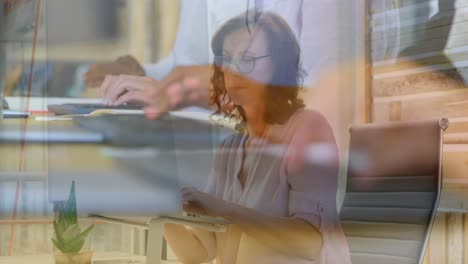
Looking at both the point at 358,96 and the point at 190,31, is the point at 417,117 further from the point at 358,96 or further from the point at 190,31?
the point at 190,31

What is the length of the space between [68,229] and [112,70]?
33 cm

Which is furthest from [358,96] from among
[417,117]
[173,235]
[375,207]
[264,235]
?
[173,235]

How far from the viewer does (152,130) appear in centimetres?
123

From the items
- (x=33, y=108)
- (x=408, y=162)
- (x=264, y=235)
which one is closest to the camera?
(x=33, y=108)

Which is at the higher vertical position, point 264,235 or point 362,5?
point 362,5

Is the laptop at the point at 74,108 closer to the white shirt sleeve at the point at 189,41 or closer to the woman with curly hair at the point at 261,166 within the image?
the white shirt sleeve at the point at 189,41

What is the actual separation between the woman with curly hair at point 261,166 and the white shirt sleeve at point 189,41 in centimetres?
5

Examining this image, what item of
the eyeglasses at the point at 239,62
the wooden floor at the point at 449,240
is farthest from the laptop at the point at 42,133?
the wooden floor at the point at 449,240

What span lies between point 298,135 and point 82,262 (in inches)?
20.3

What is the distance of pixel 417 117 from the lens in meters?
1.39

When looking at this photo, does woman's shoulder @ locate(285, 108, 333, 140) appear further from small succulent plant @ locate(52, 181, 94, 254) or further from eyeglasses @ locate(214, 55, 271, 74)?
small succulent plant @ locate(52, 181, 94, 254)

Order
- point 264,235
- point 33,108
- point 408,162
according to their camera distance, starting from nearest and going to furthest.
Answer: point 33,108 < point 264,235 < point 408,162

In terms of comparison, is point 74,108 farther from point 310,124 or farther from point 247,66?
point 310,124

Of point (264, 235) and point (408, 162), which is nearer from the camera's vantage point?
point (264, 235)
